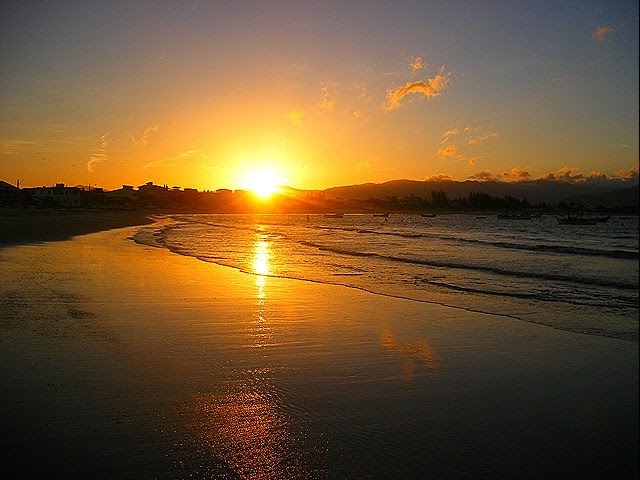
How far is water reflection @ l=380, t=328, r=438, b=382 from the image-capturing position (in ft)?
24.3

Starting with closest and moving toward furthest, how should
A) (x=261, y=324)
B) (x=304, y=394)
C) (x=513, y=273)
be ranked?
1. (x=304, y=394)
2. (x=261, y=324)
3. (x=513, y=273)

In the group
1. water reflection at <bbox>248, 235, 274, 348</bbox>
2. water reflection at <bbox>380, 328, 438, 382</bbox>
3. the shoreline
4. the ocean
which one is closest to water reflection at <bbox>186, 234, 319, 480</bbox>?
water reflection at <bbox>248, 235, 274, 348</bbox>

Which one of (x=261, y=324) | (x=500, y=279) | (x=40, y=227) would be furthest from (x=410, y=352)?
(x=40, y=227)

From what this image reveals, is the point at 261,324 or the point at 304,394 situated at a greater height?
the point at 304,394

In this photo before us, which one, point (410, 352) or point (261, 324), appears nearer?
point (410, 352)

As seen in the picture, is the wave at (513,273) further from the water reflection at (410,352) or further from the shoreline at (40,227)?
the shoreline at (40,227)

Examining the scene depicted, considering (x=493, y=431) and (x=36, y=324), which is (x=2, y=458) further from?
(x=36, y=324)

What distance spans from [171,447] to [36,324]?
20.4ft

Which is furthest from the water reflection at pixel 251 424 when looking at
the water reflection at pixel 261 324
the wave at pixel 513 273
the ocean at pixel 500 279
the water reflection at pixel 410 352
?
the wave at pixel 513 273

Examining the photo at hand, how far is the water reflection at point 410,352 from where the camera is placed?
24.3 ft

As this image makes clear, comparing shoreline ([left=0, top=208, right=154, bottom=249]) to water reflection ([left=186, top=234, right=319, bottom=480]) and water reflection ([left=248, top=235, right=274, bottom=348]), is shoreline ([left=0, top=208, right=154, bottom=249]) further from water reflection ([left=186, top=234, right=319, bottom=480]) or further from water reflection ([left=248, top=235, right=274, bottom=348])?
water reflection ([left=186, top=234, right=319, bottom=480])

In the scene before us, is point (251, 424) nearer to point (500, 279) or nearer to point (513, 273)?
point (500, 279)

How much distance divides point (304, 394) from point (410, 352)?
9.18ft

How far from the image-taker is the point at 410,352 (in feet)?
27.5
